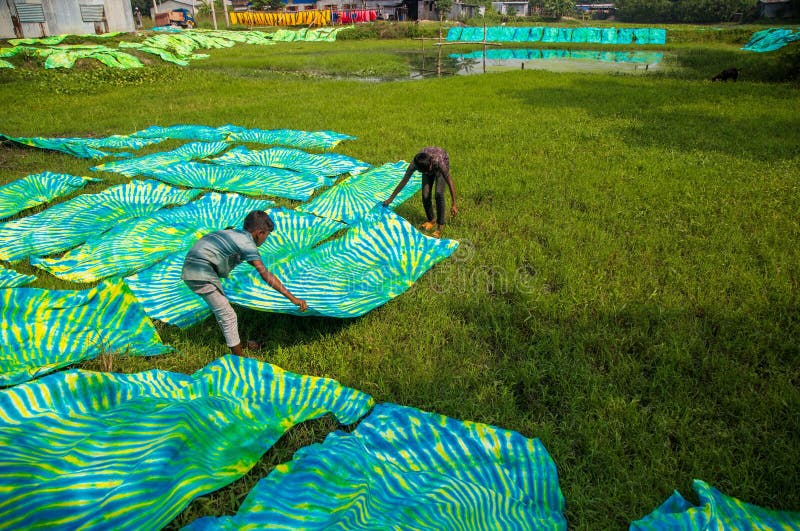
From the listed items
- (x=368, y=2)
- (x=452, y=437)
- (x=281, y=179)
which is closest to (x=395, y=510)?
(x=452, y=437)

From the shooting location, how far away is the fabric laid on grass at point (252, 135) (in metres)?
7.99

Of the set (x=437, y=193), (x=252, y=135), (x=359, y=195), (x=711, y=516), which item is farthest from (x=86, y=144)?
(x=711, y=516)

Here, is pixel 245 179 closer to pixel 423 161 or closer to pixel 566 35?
pixel 423 161

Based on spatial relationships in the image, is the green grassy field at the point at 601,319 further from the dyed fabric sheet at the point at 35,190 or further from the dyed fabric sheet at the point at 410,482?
the dyed fabric sheet at the point at 35,190

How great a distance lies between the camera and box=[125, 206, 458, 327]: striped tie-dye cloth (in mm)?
3410

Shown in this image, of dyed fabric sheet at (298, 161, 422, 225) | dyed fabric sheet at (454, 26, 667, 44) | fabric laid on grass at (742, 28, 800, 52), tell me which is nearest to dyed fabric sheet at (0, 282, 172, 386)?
dyed fabric sheet at (298, 161, 422, 225)

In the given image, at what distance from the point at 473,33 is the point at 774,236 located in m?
35.4

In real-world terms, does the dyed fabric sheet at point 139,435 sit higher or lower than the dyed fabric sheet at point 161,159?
lower

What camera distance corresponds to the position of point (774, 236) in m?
4.45

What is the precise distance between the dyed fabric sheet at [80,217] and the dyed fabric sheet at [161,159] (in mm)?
1032

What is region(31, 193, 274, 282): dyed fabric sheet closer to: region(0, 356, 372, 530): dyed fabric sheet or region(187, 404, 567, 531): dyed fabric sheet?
region(0, 356, 372, 530): dyed fabric sheet

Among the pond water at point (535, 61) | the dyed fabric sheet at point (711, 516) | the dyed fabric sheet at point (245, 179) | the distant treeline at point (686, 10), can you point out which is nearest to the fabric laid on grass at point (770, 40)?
the pond water at point (535, 61)

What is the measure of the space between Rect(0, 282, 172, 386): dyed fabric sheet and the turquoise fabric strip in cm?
68

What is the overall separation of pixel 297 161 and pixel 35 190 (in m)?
3.30
